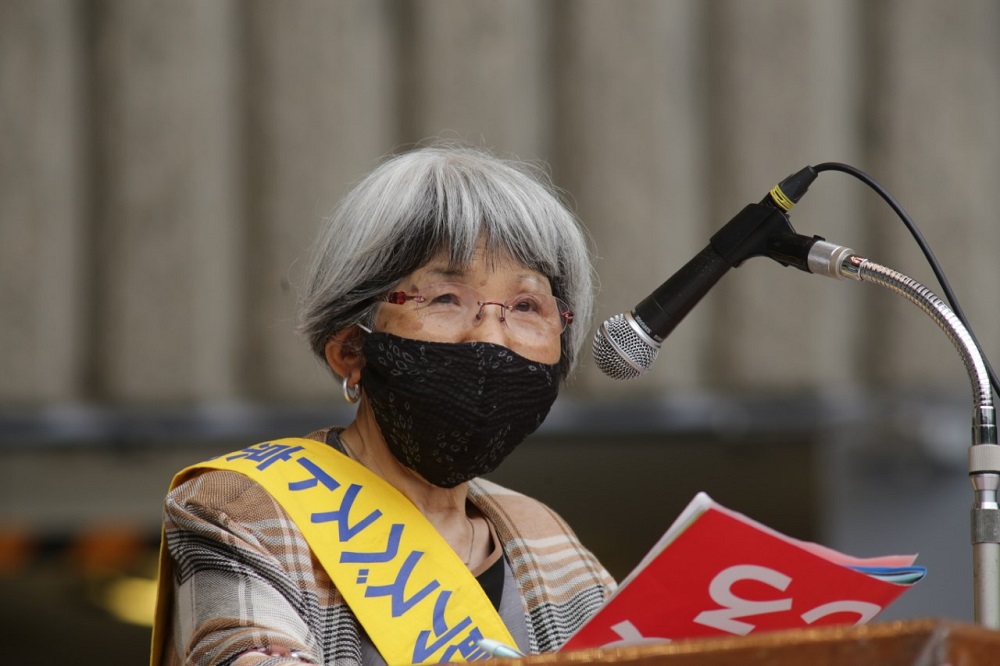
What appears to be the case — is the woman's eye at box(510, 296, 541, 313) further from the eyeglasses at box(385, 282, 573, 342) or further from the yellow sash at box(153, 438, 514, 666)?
the yellow sash at box(153, 438, 514, 666)

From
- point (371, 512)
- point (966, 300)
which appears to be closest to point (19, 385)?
point (371, 512)

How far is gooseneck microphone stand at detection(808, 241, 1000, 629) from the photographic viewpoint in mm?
1513

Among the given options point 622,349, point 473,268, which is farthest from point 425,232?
point 622,349

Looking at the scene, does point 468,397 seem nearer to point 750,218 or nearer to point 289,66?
point 750,218

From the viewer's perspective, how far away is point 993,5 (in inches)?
179

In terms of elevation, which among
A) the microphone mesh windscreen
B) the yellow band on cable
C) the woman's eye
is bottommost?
the microphone mesh windscreen

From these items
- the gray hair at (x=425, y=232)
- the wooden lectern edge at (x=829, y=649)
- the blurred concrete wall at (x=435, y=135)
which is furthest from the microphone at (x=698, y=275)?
the blurred concrete wall at (x=435, y=135)

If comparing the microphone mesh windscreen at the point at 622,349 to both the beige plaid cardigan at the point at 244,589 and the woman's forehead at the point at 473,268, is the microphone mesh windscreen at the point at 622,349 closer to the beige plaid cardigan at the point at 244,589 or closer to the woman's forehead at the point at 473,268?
the woman's forehead at the point at 473,268

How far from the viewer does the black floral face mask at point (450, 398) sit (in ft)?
5.98

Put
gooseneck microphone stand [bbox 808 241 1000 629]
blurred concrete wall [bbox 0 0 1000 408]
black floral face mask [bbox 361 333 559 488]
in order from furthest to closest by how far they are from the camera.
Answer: blurred concrete wall [bbox 0 0 1000 408]
black floral face mask [bbox 361 333 559 488]
gooseneck microphone stand [bbox 808 241 1000 629]

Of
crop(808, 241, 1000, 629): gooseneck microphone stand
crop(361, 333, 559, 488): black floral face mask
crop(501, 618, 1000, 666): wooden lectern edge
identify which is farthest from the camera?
crop(361, 333, 559, 488): black floral face mask

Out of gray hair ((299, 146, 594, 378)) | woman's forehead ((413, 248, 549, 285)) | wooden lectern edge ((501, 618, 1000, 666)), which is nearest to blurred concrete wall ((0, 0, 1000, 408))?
gray hair ((299, 146, 594, 378))

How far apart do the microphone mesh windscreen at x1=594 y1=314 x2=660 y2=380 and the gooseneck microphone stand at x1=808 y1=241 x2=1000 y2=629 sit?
0.92ft

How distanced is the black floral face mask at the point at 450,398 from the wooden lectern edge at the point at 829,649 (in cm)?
73
